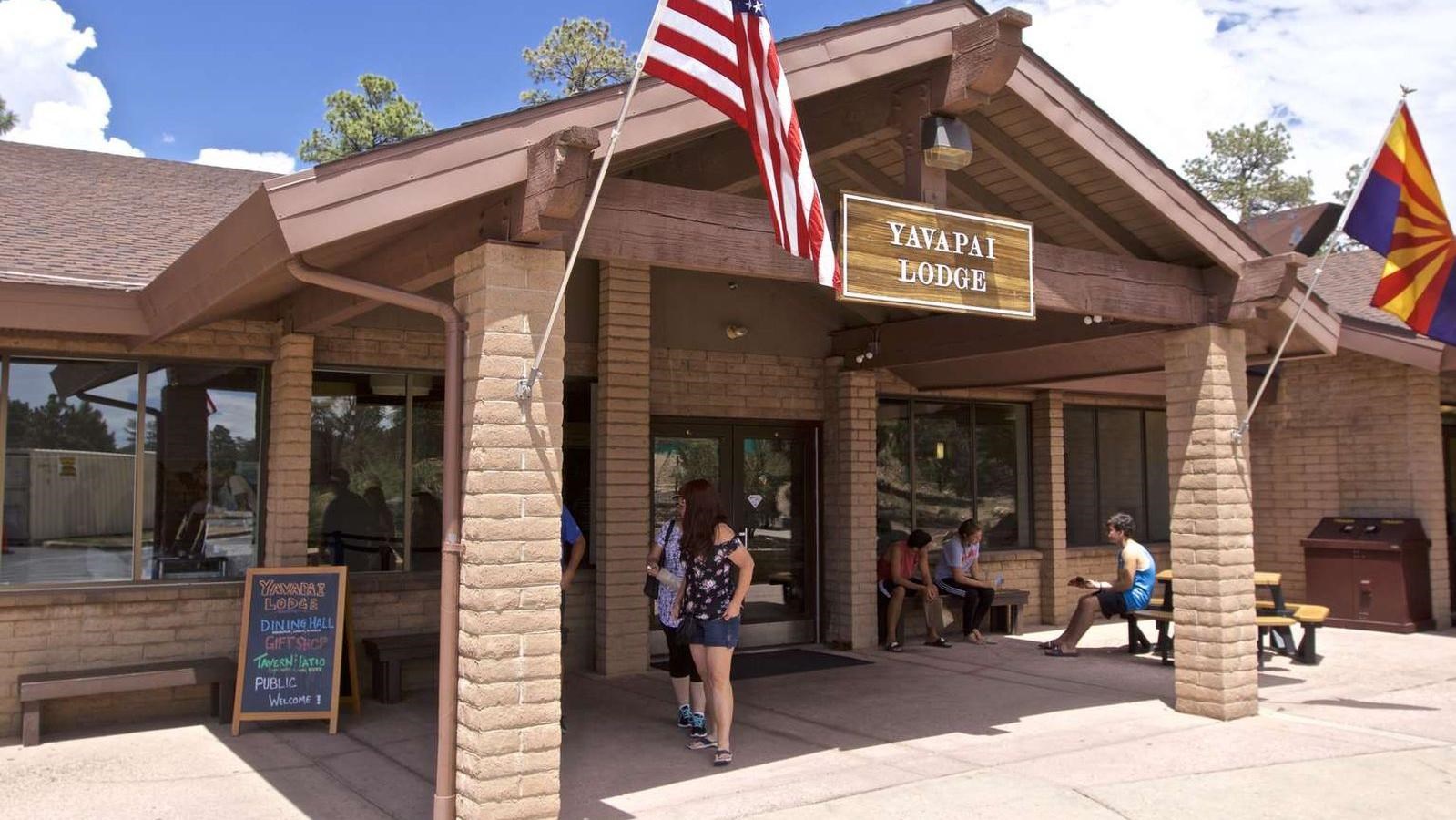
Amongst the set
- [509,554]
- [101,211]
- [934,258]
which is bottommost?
[509,554]

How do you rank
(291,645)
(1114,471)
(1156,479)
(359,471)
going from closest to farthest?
Answer: 1. (291,645)
2. (359,471)
3. (1114,471)
4. (1156,479)

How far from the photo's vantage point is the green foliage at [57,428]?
7.82m

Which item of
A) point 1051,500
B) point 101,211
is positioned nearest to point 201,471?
point 101,211

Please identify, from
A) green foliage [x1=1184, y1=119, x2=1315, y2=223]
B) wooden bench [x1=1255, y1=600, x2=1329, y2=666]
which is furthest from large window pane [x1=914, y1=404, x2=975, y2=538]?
green foliage [x1=1184, y1=119, x2=1315, y2=223]

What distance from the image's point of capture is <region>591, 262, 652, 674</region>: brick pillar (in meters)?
9.55

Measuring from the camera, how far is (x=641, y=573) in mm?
9633

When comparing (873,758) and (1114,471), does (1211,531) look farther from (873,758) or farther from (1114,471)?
(1114,471)

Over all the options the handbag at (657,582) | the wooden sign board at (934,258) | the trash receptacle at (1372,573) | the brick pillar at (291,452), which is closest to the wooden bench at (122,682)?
the brick pillar at (291,452)

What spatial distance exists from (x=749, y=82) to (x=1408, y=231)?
581 cm

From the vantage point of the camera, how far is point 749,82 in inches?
200

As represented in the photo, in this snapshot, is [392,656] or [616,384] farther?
[616,384]

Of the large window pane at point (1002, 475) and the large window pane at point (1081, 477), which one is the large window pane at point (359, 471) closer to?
the large window pane at point (1002, 475)

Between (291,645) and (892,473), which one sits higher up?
(892,473)

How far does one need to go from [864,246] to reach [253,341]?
5035 millimetres
